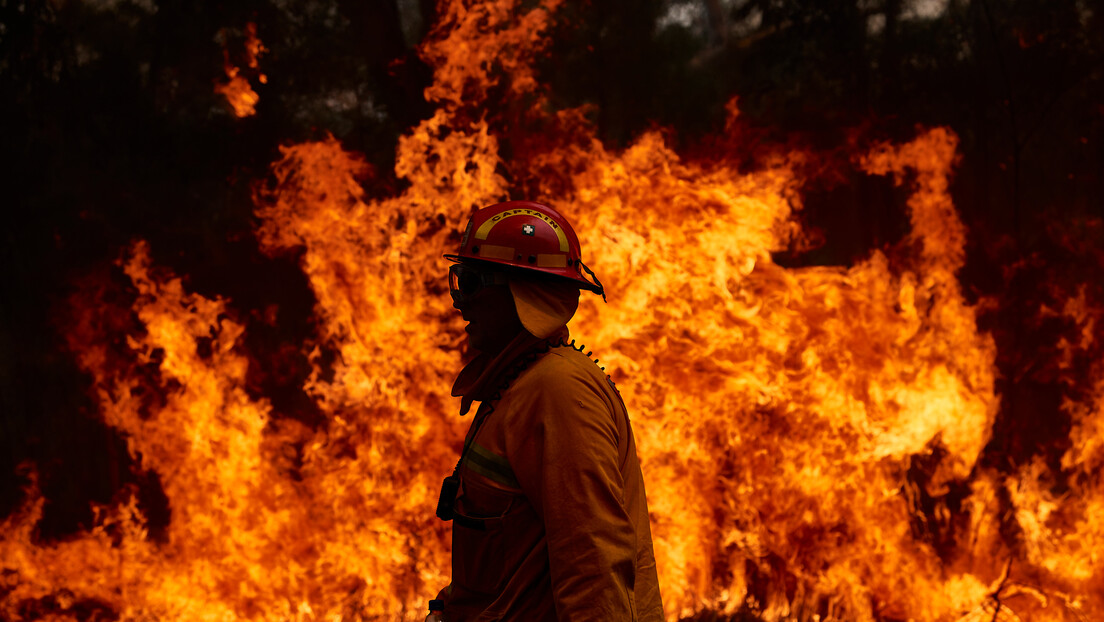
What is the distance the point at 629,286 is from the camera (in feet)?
18.5

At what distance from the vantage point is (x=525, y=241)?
6.01 feet

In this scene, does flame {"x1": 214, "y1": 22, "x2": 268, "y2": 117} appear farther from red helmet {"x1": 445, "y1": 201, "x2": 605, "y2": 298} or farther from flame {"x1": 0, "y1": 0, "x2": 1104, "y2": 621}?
red helmet {"x1": 445, "y1": 201, "x2": 605, "y2": 298}

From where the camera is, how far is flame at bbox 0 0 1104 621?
564 centimetres

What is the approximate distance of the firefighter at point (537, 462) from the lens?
152 cm

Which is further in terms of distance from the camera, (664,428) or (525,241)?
(664,428)

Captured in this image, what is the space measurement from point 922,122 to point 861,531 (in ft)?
10.9

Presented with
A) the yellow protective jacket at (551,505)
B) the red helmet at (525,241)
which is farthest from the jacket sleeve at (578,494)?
the red helmet at (525,241)

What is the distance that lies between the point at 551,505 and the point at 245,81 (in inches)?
257

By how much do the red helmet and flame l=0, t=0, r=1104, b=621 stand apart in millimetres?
3705

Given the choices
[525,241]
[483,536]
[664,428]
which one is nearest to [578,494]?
[483,536]

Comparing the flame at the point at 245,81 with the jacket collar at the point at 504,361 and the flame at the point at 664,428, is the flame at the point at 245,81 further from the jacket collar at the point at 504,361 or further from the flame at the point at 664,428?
the jacket collar at the point at 504,361

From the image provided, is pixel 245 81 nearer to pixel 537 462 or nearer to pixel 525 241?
pixel 525 241

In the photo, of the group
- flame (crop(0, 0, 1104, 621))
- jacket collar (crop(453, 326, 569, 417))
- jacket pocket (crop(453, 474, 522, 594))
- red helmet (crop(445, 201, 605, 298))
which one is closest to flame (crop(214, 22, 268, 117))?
flame (crop(0, 0, 1104, 621))

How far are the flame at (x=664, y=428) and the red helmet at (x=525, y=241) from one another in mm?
3705
